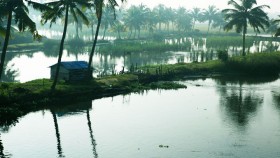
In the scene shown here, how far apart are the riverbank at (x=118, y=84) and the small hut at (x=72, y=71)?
145 centimetres

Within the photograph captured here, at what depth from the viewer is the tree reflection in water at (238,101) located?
45.2 meters

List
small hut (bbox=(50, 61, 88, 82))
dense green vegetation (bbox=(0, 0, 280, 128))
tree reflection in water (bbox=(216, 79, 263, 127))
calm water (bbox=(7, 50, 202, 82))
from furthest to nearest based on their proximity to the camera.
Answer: calm water (bbox=(7, 50, 202, 82)) → small hut (bbox=(50, 61, 88, 82)) → tree reflection in water (bbox=(216, 79, 263, 127)) → dense green vegetation (bbox=(0, 0, 280, 128))

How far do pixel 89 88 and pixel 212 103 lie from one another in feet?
57.3

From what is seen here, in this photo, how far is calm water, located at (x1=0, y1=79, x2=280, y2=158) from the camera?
32.8 meters

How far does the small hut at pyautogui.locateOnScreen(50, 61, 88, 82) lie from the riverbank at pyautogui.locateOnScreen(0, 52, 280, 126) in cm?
145

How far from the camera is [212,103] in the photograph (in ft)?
173

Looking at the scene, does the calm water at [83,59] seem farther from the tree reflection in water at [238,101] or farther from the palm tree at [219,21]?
the palm tree at [219,21]

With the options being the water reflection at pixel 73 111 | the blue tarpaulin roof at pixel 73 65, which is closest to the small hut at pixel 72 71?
the blue tarpaulin roof at pixel 73 65

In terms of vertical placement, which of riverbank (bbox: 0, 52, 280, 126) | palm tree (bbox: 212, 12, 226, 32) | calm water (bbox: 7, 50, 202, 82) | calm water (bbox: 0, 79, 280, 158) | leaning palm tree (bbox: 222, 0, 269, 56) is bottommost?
calm water (bbox: 0, 79, 280, 158)

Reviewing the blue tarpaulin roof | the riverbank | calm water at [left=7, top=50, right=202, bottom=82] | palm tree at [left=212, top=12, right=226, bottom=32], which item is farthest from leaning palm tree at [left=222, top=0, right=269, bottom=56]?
palm tree at [left=212, top=12, right=226, bottom=32]

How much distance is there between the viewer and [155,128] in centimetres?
3981

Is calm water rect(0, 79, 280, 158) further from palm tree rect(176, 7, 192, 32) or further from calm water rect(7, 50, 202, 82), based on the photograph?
A: palm tree rect(176, 7, 192, 32)

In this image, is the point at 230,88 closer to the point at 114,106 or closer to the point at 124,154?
the point at 114,106

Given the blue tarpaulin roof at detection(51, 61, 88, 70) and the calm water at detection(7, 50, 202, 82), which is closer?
the blue tarpaulin roof at detection(51, 61, 88, 70)
